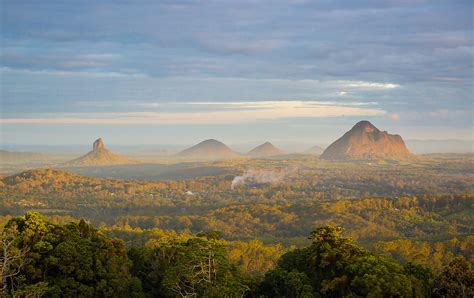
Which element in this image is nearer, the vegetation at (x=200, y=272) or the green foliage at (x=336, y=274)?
the green foliage at (x=336, y=274)

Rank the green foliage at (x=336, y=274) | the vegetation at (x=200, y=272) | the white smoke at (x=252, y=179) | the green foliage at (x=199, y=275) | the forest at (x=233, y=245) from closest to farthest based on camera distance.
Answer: the green foliage at (x=336, y=274) < the vegetation at (x=200, y=272) < the forest at (x=233, y=245) < the green foliage at (x=199, y=275) < the white smoke at (x=252, y=179)

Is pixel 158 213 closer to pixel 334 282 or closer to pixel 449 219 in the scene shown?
pixel 449 219

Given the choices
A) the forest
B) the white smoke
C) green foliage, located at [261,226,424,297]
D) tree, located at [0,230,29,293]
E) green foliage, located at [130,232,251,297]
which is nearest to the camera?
green foliage, located at [261,226,424,297]

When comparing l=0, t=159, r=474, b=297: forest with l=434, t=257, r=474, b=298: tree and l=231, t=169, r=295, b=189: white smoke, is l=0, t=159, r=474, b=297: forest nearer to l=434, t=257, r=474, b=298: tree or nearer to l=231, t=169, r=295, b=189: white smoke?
l=434, t=257, r=474, b=298: tree

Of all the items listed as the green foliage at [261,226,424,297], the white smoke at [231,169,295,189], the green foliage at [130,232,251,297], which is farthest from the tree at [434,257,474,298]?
the white smoke at [231,169,295,189]

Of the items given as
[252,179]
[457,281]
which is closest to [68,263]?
[457,281]

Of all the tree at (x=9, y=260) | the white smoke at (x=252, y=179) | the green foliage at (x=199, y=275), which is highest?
the tree at (x=9, y=260)

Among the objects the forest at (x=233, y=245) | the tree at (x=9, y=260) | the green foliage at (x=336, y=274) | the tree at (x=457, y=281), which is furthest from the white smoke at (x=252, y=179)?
the tree at (x=457, y=281)

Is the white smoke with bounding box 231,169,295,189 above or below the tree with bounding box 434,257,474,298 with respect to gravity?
below

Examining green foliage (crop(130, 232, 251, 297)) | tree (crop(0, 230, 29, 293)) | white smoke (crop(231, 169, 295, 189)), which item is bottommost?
white smoke (crop(231, 169, 295, 189))

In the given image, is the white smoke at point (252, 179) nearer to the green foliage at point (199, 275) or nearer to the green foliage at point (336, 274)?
the green foliage at point (199, 275)

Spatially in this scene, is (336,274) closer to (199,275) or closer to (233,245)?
(199,275)
